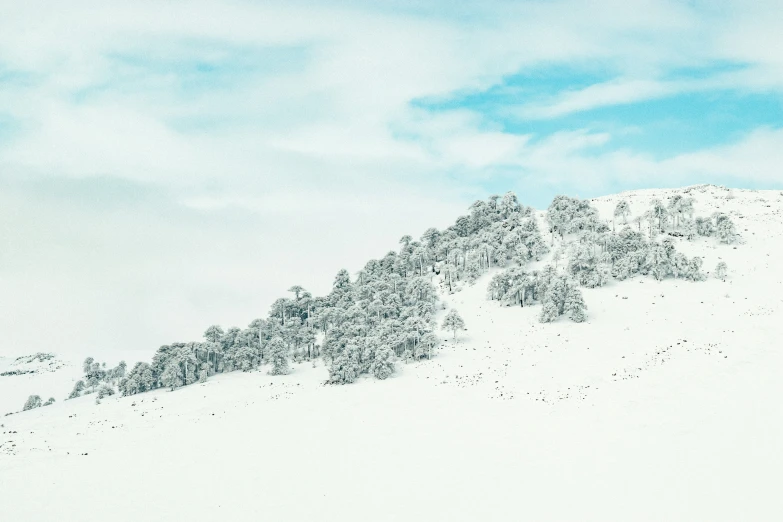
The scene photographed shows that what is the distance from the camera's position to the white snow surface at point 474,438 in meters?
22.2

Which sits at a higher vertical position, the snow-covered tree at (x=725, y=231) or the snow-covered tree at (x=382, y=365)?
the snow-covered tree at (x=725, y=231)

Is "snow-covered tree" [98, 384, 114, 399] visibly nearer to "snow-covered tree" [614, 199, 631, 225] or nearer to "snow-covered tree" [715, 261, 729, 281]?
"snow-covered tree" [715, 261, 729, 281]

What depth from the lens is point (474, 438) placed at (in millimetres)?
30359

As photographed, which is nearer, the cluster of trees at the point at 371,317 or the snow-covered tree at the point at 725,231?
the cluster of trees at the point at 371,317

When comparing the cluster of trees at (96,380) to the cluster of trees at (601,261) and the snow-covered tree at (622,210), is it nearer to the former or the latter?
the cluster of trees at (601,261)

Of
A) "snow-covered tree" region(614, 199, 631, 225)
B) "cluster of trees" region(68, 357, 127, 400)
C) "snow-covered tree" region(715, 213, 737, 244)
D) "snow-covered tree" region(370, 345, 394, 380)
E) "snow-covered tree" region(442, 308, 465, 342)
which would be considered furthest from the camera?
"snow-covered tree" region(614, 199, 631, 225)

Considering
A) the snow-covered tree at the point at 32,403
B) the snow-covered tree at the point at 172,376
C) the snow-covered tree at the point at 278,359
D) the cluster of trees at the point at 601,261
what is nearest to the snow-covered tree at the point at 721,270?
the cluster of trees at the point at 601,261

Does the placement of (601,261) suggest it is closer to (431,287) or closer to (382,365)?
(431,287)

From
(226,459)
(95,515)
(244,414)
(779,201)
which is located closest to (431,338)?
(244,414)

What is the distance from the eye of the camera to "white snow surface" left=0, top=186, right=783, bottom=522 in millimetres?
22156

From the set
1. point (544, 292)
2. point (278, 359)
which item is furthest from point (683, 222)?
point (278, 359)

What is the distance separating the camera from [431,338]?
5462 centimetres

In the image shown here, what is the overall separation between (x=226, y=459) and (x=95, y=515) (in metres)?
7.74

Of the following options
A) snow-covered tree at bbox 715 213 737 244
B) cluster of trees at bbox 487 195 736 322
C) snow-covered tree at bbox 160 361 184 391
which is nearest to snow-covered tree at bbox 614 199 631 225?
cluster of trees at bbox 487 195 736 322
